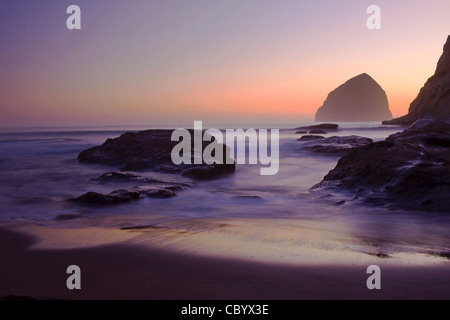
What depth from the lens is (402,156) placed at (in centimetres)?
663

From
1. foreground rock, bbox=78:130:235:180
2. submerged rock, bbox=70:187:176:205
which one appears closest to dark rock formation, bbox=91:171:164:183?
foreground rock, bbox=78:130:235:180

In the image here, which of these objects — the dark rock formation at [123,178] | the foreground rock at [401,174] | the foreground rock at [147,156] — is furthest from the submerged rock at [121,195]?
the foreground rock at [401,174]

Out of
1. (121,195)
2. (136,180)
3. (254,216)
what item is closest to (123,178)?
(136,180)

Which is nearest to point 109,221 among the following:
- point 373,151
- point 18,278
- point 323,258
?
point 18,278

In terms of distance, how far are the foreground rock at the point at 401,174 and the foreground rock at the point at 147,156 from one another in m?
3.37

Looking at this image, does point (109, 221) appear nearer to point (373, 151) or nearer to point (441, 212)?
point (441, 212)

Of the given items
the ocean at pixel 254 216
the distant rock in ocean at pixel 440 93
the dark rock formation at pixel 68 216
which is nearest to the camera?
the ocean at pixel 254 216

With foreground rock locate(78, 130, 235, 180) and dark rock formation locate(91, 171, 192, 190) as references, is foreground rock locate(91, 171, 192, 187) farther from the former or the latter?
foreground rock locate(78, 130, 235, 180)

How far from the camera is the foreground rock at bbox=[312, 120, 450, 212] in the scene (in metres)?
5.46

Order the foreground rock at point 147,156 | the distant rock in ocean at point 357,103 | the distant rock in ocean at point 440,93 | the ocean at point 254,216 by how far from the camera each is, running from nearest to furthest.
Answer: the ocean at point 254,216 < the foreground rock at point 147,156 < the distant rock in ocean at point 440,93 < the distant rock in ocean at point 357,103

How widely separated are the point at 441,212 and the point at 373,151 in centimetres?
243

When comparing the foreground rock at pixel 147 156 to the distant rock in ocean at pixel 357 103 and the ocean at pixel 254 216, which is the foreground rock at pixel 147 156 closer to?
the ocean at pixel 254 216

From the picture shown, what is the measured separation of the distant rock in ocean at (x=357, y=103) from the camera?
537 feet

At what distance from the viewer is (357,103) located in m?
166
